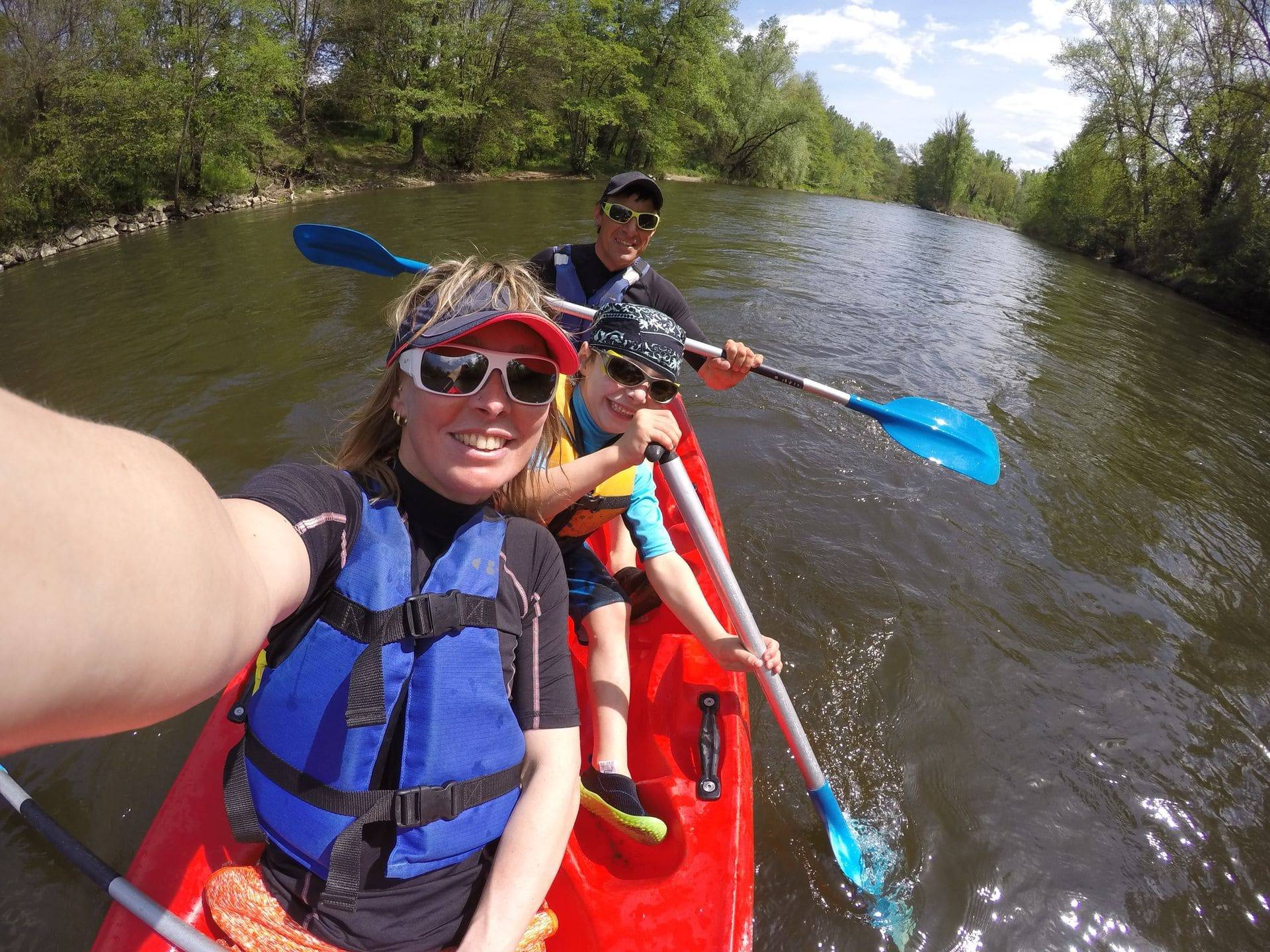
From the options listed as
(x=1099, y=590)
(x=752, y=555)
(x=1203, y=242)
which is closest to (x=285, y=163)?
(x=752, y=555)

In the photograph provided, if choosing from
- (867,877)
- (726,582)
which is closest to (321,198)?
(726,582)

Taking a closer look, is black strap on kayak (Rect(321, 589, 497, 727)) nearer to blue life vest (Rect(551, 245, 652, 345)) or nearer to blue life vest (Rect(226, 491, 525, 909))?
blue life vest (Rect(226, 491, 525, 909))

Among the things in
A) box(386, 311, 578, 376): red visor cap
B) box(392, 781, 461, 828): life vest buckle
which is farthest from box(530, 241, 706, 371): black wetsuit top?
box(392, 781, 461, 828): life vest buckle

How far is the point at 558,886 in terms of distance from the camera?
5.58ft

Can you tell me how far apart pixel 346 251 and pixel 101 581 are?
4.19 m

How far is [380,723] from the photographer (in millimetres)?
1187

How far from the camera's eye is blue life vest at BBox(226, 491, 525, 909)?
1.18m

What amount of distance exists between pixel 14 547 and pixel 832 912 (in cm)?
248

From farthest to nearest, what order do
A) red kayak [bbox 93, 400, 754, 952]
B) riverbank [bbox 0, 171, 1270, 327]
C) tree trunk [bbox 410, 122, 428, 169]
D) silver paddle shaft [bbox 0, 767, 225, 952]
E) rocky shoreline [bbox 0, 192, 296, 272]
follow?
tree trunk [bbox 410, 122, 428, 169], riverbank [bbox 0, 171, 1270, 327], rocky shoreline [bbox 0, 192, 296, 272], red kayak [bbox 93, 400, 754, 952], silver paddle shaft [bbox 0, 767, 225, 952]

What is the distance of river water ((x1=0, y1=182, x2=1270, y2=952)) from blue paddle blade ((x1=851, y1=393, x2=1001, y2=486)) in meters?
0.89

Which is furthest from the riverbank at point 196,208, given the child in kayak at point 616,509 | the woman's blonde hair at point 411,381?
the woman's blonde hair at point 411,381

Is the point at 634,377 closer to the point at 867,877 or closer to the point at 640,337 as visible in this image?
the point at 640,337

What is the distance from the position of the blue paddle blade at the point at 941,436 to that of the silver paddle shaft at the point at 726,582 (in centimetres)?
160

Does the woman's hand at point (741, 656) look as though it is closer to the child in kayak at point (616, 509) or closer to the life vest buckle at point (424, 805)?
the child in kayak at point (616, 509)
